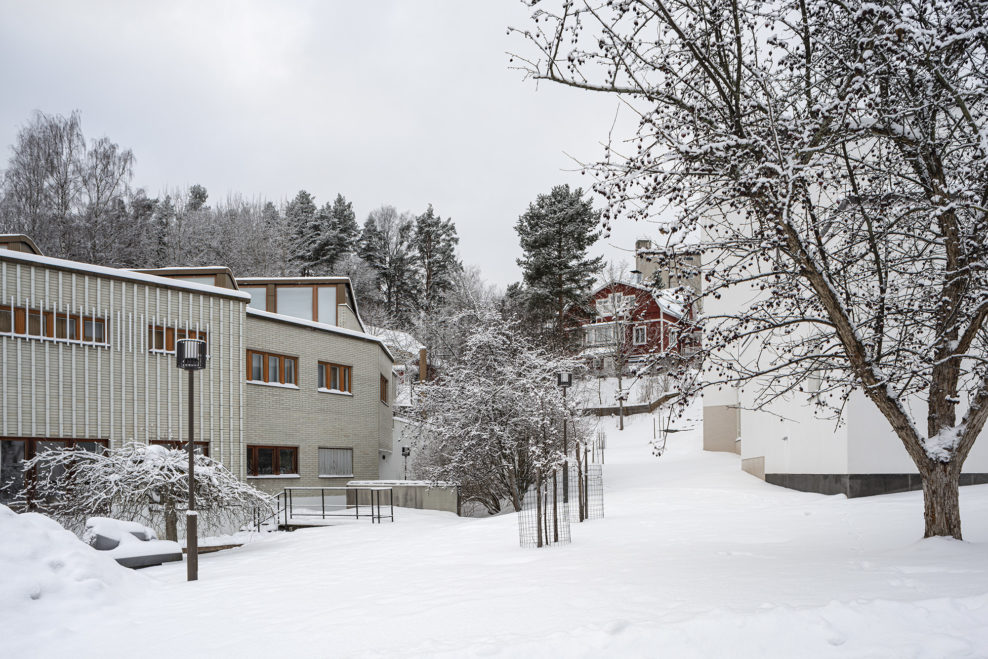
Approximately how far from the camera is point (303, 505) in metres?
22.2

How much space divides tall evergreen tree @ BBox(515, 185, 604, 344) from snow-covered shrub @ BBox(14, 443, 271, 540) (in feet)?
83.0

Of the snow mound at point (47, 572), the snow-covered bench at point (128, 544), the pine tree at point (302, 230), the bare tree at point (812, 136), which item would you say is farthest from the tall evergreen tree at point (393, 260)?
the bare tree at point (812, 136)

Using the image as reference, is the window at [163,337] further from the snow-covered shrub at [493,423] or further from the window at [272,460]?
the snow-covered shrub at [493,423]

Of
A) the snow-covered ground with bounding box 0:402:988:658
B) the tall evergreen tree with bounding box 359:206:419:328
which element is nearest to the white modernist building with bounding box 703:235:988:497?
the snow-covered ground with bounding box 0:402:988:658

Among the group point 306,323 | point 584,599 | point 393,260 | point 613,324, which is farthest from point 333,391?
point 393,260

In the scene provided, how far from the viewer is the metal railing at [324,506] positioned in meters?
19.2

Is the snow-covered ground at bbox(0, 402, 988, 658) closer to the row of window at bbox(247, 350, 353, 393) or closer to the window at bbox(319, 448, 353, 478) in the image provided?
the row of window at bbox(247, 350, 353, 393)

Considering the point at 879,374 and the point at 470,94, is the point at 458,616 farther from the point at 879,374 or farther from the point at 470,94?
the point at 470,94

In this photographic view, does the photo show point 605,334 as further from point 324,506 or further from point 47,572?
point 47,572

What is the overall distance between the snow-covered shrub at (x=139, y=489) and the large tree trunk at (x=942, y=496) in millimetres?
10957

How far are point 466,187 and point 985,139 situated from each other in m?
60.1

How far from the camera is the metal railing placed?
19.2m

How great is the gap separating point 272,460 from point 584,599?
1683cm

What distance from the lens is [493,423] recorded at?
67.1ft
